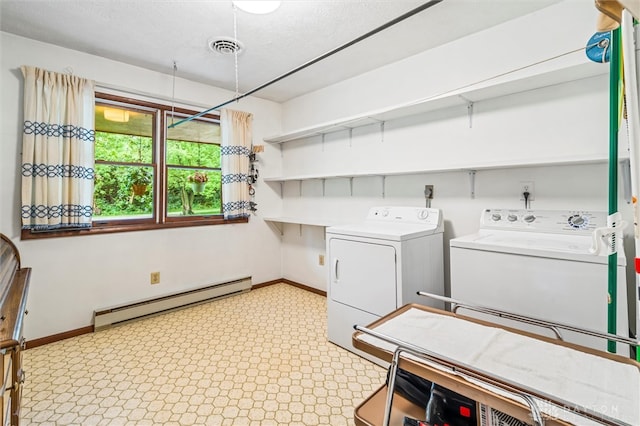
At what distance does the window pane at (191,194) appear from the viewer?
341cm

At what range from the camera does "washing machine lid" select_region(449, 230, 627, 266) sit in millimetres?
1519

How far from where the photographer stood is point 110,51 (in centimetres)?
271

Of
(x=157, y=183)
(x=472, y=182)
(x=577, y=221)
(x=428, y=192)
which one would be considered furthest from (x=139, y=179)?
(x=577, y=221)

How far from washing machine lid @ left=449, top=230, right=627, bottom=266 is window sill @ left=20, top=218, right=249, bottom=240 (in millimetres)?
2789

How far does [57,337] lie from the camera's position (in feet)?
8.56

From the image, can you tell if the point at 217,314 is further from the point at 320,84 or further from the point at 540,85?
the point at 540,85

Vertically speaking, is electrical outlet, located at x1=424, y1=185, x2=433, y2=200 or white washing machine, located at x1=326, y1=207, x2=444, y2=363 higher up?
electrical outlet, located at x1=424, y1=185, x2=433, y2=200

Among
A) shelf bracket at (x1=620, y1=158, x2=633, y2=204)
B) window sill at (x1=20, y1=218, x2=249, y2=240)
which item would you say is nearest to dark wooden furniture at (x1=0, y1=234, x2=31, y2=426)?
window sill at (x1=20, y1=218, x2=249, y2=240)

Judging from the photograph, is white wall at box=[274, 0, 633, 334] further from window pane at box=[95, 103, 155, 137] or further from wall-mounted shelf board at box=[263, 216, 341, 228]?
window pane at box=[95, 103, 155, 137]

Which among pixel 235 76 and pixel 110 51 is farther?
pixel 235 76

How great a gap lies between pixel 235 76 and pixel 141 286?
2.54m

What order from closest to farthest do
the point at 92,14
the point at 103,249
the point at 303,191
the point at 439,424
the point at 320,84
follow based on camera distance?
the point at 439,424, the point at 92,14, the point at 103,249, the point at 320,84, the point at 303,191

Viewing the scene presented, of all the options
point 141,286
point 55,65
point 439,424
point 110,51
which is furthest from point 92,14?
point 439,424

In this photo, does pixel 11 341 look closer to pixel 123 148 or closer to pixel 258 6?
pixel 258 6
